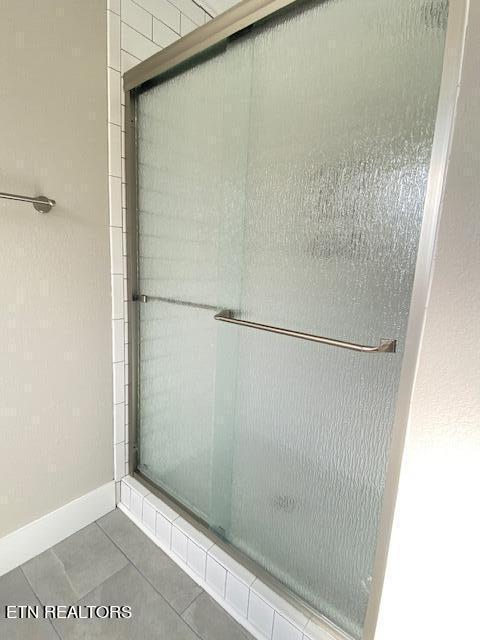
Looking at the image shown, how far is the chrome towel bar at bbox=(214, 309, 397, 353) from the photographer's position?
697 mm

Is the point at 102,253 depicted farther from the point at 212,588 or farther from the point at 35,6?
the point at 212,588

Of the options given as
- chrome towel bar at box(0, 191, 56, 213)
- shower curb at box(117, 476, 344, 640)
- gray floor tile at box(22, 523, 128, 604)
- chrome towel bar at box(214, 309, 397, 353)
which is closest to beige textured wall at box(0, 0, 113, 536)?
chrome towel bar at box(0, 191, 56, 213)

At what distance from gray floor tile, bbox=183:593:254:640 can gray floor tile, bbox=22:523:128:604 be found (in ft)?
1.04

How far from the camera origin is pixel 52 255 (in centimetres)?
111

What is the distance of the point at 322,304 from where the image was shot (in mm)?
825

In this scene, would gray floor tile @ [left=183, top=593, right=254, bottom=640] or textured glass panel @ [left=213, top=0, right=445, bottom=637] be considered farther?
gray floor tile @ [left=183, top=593, right=254, bottom=640]

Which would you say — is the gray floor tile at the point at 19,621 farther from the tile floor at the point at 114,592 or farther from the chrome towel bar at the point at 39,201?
the chrome towel bar at the point at 39,201

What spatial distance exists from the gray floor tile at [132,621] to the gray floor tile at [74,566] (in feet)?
0.16

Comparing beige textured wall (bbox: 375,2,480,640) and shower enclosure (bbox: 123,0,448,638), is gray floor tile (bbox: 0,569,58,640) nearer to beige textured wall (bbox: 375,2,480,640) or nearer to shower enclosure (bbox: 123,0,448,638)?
shower enclosure (bbox: 123,0,448,638)

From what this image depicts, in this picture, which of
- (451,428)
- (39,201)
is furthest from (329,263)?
(39,201)

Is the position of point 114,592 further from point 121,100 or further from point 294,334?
point 121,100

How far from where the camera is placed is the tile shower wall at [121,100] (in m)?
1.17

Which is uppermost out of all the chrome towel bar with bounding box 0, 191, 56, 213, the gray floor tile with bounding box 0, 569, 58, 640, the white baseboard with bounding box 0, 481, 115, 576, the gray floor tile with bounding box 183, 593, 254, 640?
the chrome towel bar with bounding box 0, 191, 56, 213

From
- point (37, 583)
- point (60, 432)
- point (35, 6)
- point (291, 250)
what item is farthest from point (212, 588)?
point (35, 6)
